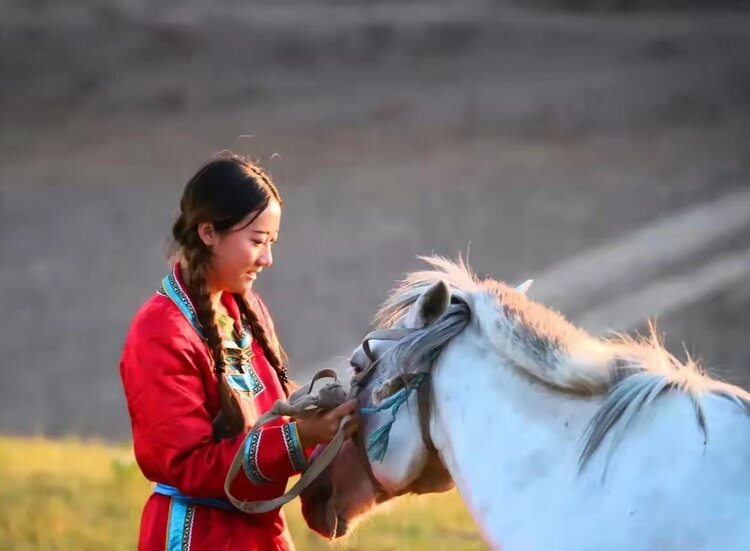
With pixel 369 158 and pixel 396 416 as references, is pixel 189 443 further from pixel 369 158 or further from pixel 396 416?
pixel 369 158

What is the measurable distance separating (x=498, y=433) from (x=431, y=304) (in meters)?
0.28

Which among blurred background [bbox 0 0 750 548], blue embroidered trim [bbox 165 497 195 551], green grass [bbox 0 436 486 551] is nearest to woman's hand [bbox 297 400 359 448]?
blue embroidered trim [bbox 165 497 195 551]

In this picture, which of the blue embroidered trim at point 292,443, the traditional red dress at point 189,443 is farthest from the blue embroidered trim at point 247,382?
the blue embroidered trim at point 292,443

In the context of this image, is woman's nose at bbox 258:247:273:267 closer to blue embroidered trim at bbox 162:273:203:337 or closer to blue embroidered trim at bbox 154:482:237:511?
blue embroidered trim at bbox 162:273:203:337

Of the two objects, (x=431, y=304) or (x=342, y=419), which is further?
(x=342, y=419)

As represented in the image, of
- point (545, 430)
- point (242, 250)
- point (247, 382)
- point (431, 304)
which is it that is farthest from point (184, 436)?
point (545, 430)

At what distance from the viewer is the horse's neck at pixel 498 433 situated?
8.24 feet

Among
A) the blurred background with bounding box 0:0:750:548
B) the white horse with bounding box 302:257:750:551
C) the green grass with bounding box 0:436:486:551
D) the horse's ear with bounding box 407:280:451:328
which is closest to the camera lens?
the white horse with bounding box 302:257:750:551

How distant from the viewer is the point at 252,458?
114 inches

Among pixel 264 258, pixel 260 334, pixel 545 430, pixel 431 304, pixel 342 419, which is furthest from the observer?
pixel 260 334

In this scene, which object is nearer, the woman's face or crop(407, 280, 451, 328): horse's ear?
crop(407, 280, 451, 328): horse's ear

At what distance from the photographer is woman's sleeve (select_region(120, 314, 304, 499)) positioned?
114 inches

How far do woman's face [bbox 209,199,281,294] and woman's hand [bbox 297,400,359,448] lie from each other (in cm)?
40

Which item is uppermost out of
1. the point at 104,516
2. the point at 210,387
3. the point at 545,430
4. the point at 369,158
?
the point at 369,158
